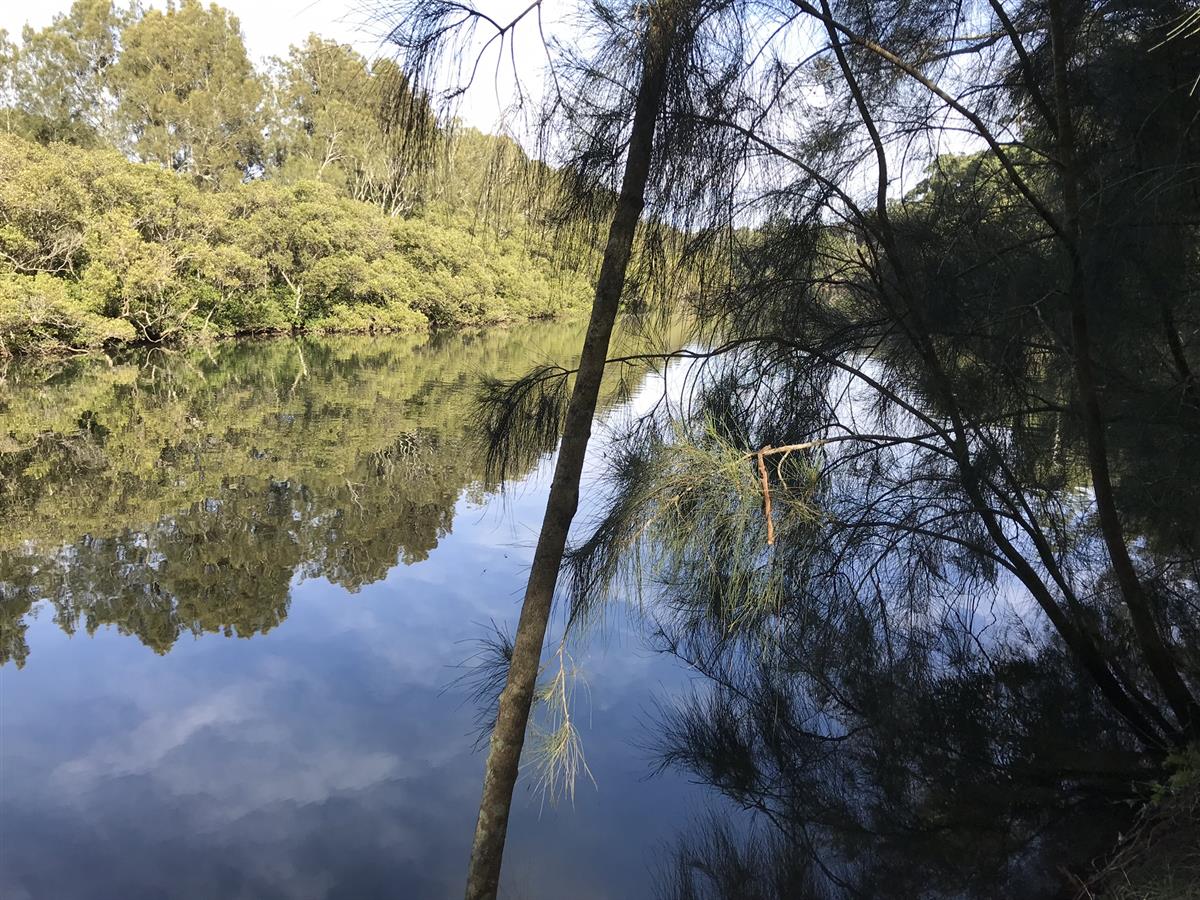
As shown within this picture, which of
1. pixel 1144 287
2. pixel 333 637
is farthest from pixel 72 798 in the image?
pixel 1144 287

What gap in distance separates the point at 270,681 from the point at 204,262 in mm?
12644

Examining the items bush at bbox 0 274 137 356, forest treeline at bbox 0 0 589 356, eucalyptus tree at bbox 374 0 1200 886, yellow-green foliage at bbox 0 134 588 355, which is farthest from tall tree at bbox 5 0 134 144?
eucalyptus tree at bbox 374 0 1200 886

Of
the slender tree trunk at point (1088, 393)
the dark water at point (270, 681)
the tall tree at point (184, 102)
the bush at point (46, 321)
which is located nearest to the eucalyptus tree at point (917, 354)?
the slender tree trunk at point (1088, 393)

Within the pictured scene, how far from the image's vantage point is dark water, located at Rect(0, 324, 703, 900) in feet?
8.39

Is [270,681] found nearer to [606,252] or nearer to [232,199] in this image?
[606,252]

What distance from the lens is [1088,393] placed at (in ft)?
6.96

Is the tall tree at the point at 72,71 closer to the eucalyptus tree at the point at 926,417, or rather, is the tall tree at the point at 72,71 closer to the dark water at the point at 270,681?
the dark water at the point at 270,681

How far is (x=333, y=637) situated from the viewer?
4.18 metres

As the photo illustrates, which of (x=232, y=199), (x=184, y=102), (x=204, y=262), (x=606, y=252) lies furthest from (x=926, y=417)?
(x=184, y=102)

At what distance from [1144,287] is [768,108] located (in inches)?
44.6

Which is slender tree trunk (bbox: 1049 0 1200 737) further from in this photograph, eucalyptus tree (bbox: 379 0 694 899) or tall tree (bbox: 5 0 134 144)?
tall tree (bbox: 5 0 134 144)

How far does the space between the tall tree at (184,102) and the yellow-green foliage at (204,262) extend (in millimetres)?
6616

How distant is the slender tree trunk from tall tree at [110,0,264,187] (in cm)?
2497

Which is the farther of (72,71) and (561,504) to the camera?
(72,71)
